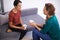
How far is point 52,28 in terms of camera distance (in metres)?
2.45

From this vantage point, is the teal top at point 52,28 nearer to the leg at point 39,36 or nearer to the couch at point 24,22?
the leg at point 39,36

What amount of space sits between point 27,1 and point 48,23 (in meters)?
1.55

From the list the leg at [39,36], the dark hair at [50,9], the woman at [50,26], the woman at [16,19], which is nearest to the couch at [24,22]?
the woman at [16,19]

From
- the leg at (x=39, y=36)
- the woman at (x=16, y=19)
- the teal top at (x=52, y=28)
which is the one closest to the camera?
the teal top at (x=52, y=28)

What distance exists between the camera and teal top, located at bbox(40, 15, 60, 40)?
7.93 feet

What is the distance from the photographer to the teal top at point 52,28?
242 centimetres

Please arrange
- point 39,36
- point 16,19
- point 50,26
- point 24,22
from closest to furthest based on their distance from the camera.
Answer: point 50,26
point 39,36
point 16,19
point 24,22

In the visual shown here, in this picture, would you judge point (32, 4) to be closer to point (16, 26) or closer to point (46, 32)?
point (16, 26)

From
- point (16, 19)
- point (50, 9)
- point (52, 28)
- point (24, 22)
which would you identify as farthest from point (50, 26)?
point (24, 22)

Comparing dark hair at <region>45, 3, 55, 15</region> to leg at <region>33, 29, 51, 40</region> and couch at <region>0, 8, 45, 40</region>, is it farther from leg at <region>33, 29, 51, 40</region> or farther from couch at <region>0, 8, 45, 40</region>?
couch at <region>0, 8, 45, 40</region>

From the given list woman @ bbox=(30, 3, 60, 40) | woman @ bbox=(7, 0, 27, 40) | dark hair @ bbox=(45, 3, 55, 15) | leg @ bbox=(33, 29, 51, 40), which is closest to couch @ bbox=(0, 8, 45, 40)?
woman @ bbox=(7, 0, 27, 40)

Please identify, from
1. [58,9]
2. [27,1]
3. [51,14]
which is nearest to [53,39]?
[51,14]

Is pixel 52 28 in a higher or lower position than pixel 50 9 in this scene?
lower

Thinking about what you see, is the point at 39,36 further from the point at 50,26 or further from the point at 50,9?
the point at 50,9
